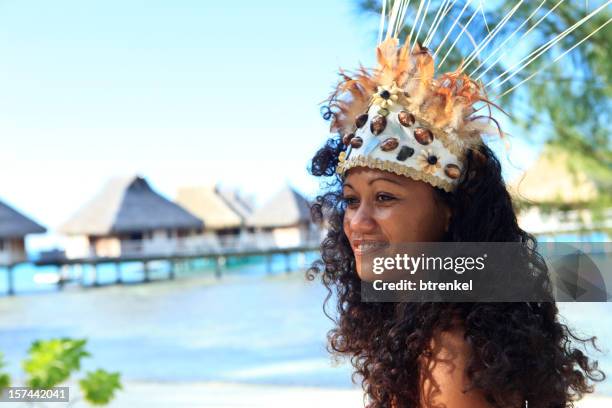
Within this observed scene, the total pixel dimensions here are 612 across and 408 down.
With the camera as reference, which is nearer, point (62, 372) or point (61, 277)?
point (62, 372)

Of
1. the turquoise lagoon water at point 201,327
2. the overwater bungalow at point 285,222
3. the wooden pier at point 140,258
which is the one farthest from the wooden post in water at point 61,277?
the overwater bungalow at point 285,222

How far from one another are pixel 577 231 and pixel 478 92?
15.8 feet

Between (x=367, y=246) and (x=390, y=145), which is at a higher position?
(x=390, y=145)

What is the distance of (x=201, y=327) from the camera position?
1797 cm

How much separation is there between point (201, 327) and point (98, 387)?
16.8m

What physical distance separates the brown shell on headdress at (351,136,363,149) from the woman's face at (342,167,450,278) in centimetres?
3

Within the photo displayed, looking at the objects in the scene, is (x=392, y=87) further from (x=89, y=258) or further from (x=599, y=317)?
(x=89, y=258)

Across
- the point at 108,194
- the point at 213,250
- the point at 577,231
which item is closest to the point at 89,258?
the point at 108,194

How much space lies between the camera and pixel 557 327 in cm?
104

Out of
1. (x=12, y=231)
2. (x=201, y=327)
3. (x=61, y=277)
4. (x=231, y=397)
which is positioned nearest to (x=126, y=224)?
(x=61, y=277)

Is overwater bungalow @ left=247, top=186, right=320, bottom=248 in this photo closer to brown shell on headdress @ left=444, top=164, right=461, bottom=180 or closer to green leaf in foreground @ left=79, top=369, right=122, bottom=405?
green leaf in foreground @ left=79, top=369, right=122, bottom=405

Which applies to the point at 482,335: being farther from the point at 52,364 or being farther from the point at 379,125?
the point at 52,364

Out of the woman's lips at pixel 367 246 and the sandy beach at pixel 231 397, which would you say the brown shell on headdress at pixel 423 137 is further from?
the sandy beach at pixel 231 397

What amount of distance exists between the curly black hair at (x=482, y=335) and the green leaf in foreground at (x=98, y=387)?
1.72 ft
